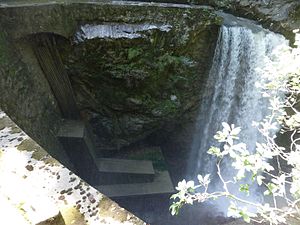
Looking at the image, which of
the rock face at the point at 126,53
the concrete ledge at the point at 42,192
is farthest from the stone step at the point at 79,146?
the concrete ledge at the point at 42,192

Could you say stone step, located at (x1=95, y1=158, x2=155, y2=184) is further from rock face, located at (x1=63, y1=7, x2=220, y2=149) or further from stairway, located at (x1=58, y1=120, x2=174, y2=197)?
rock face, located at (x1=63, y1=7, x2=220, y2=149)

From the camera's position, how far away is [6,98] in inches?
134

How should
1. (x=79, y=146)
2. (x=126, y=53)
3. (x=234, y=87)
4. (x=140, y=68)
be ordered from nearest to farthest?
(x=126, y=53) < (x=140, y=68) < (x=79, y=146) < (x=234, y=87)

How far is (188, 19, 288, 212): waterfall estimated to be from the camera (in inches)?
167

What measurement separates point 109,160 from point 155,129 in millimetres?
1026

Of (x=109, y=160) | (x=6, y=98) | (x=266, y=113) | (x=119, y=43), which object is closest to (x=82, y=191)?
(x=6, y=98)

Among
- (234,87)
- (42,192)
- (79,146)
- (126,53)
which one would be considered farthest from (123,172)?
(42,192)

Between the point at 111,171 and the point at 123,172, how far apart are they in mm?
212

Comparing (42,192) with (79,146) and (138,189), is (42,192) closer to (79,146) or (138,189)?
(79,146)

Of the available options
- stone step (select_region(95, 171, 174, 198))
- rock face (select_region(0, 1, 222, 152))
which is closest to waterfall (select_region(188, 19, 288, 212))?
rock face (select_region(0, 1, 222, 152))

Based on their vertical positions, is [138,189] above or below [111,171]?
below

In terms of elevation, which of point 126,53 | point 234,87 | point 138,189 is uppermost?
point 126,53

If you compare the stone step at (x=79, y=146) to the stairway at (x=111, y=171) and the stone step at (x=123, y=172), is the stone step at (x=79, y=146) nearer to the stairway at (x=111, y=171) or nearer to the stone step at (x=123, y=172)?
the stairway at (x=111, y=171)

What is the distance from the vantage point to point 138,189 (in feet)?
15.9
